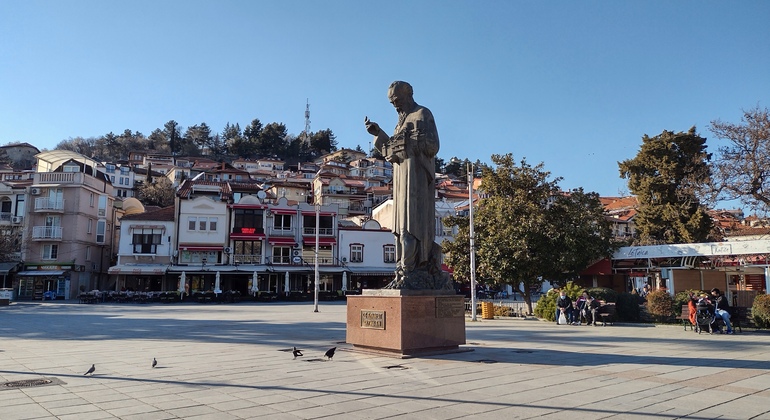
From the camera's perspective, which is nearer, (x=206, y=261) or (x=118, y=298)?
(x=118, y=298)

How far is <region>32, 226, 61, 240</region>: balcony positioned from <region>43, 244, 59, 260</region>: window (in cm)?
115

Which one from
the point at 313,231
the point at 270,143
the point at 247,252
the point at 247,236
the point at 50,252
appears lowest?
the point at 50,252

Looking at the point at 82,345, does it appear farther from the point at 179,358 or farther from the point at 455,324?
the point at 455,324

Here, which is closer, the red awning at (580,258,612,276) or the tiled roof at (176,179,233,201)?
the red awning at (580,258,612,276)

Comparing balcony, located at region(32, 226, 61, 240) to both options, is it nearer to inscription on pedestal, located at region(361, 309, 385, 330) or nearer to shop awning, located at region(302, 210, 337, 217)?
shop awning, located at region(302, 210, 337, 217)

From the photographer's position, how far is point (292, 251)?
50.4 m

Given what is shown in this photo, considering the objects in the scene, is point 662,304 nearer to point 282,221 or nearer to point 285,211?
point 285,211

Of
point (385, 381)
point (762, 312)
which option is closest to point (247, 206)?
point (762, 312)

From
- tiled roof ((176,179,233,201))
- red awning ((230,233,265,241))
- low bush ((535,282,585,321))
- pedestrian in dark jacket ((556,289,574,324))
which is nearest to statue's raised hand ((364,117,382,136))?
pedestrian in dark jacket ((556,289,574,324))

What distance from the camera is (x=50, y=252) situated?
47344 millimetres

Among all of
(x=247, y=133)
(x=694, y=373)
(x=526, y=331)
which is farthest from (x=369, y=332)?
(x=247, y=133)

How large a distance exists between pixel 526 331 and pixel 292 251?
36.5m

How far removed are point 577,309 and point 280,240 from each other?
33.9m

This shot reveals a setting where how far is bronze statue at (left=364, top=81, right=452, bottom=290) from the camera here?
9.64 m
